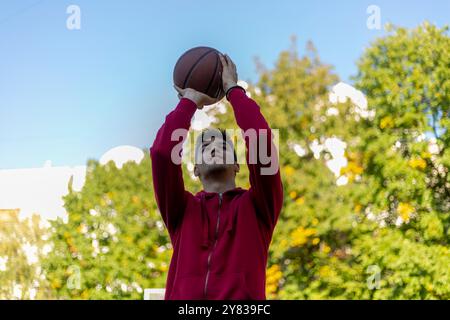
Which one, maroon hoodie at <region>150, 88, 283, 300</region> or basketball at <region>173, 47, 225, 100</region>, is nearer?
maroon hoodie at <region>150, 88, 283, 300</region>

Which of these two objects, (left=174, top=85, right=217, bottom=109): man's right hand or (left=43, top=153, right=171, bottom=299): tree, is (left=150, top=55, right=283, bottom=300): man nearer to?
(left=174, top=85, right=217, bottom=109): man's right hand

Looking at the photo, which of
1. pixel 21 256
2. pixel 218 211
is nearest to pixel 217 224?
pixel 218 211

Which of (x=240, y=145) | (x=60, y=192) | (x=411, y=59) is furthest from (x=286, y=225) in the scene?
(x=60, y=192)

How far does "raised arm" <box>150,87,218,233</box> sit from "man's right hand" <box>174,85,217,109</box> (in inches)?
2.4

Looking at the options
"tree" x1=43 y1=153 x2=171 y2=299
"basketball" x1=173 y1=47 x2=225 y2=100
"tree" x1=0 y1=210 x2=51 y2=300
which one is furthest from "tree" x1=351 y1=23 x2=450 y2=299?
"basketball" x1=173 y1=47 x2=225 y2=100

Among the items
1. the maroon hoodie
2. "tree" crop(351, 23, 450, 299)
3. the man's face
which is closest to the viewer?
the maroon hoodie

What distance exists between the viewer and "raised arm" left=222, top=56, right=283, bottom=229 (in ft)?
8.95

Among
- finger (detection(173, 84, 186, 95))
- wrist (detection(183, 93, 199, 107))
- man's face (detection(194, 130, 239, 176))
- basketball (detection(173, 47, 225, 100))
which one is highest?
basketball (detection(173, 47, 225, 100))

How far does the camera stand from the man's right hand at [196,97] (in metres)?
3.02

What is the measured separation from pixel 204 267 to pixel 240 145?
1365 cm

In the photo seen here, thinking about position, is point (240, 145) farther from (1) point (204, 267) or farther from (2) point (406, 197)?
(1) point (204, 267)

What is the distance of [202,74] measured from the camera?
3.19 meters

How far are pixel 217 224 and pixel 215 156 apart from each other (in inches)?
13.0

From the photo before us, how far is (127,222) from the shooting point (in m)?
18.2
